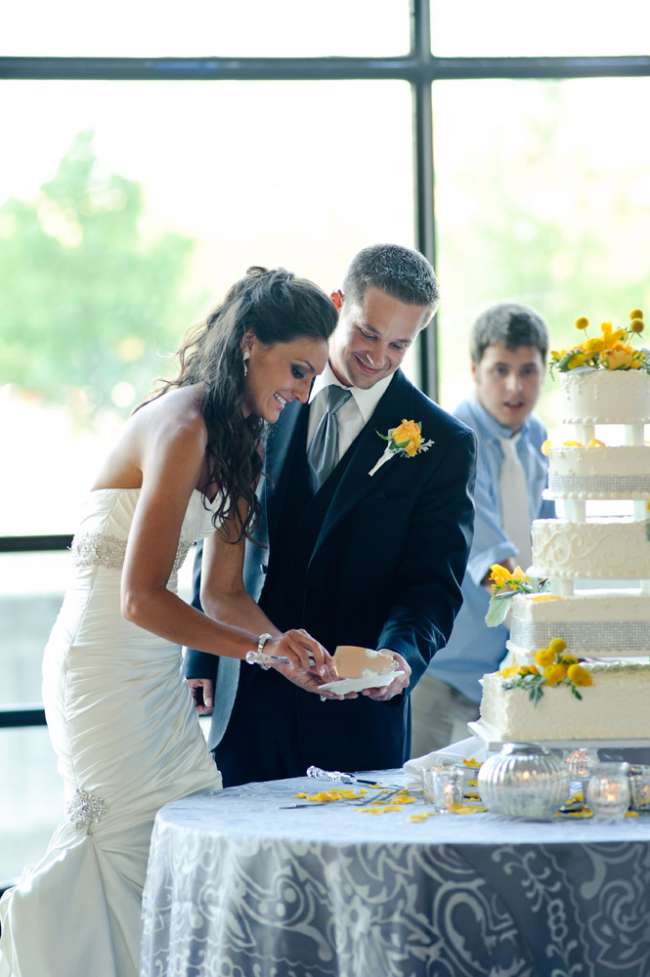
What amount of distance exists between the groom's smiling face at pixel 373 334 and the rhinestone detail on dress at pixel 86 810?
3.78ft

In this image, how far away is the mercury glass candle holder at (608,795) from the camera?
2668mm

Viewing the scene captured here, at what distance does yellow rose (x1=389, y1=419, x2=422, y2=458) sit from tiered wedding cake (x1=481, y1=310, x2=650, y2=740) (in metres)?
0.44

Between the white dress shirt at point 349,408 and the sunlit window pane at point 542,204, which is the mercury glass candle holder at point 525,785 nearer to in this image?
the white dress shirt at point 349,408

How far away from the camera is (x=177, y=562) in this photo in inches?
124

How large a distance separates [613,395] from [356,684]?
80cm

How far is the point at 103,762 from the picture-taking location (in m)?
3.02

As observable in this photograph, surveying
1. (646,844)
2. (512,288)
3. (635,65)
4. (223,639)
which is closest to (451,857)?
(646,844)

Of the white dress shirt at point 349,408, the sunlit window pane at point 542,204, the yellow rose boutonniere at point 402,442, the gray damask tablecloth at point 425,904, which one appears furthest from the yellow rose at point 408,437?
the sunlit window pane at point 542,204

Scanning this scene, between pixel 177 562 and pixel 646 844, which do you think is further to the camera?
pixel 177 562

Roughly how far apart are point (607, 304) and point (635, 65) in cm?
89

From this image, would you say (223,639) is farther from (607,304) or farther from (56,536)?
(607,304)

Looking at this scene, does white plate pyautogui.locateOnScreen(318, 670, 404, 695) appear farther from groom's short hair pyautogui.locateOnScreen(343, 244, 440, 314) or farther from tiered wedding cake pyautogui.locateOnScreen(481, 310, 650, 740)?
groom's short hair pyautogui.locateOnScreen(343, 244, 440, 314)

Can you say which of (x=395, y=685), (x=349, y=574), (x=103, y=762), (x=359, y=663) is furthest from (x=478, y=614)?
(x=103, y=762)

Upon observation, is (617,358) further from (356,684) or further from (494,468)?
(494,468)
